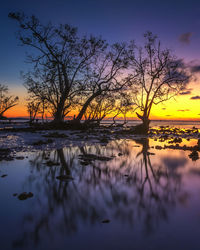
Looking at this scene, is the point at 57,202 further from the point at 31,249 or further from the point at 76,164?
the point at 76,164

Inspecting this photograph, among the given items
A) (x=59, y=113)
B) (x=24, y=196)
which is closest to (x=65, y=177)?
(x=24, y=196)

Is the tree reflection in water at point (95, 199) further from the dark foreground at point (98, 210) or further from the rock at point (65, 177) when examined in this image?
the rock at point (65, 177)

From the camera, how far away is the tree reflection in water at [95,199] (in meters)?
1.95

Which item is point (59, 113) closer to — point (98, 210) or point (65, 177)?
point (65, 177)

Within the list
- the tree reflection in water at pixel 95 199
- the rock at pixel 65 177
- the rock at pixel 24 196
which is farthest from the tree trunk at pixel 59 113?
the rock at pixel 24 196

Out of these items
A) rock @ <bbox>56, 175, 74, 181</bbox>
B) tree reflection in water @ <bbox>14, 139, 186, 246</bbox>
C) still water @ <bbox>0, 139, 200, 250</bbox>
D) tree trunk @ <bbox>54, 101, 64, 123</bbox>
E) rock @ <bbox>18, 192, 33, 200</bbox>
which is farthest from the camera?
tree trunk @ <bbox>54, 101, 64, 123</bbox>

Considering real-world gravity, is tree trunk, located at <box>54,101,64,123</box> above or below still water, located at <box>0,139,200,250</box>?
above

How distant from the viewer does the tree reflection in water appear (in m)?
1.95

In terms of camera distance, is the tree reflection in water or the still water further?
the tree reflection in water

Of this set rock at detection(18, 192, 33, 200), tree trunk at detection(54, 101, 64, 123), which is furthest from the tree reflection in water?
tree trunk at detection(54, 101, 64, 123)

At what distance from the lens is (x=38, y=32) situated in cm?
1689

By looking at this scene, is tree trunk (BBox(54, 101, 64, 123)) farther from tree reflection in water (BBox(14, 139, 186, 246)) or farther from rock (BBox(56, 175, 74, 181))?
rock (BBox(56, 175, 74, 181))

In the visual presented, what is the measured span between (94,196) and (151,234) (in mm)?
1116

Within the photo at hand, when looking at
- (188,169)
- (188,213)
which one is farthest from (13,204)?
(188,169)
